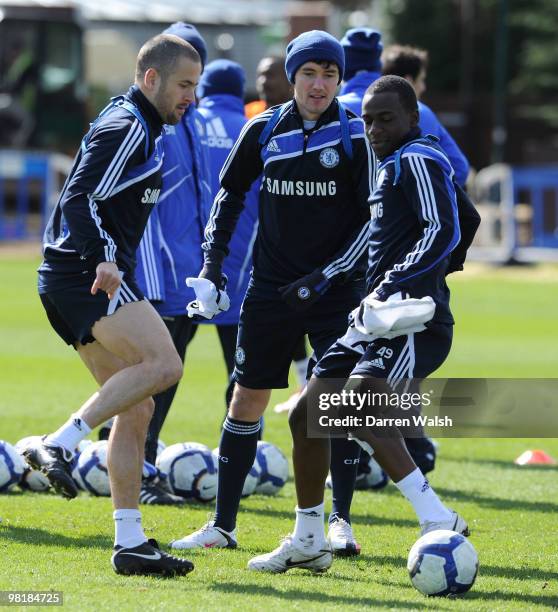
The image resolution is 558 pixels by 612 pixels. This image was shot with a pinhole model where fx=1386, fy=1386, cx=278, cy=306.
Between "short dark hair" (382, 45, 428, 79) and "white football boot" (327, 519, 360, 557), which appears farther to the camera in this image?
"short dark hair" (382, 45, 428, 79)

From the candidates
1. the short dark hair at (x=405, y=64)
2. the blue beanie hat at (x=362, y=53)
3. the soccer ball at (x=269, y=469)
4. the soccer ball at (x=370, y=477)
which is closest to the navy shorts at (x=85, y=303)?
the soccer ball at (x=269, y=469)

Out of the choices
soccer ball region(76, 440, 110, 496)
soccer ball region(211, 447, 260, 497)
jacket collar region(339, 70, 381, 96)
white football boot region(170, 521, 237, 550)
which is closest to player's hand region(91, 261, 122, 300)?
white football boot region(170, 521, 237, 550)

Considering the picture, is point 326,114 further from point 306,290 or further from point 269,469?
point 269,469

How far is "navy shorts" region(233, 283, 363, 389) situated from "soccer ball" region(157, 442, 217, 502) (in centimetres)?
139

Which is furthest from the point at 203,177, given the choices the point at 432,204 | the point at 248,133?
the point at 432,204

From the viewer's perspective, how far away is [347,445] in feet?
23.4

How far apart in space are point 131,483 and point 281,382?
3.28 feet

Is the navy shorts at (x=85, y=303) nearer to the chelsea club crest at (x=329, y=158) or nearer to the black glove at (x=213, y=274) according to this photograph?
the black glove at (x=213, y=274)

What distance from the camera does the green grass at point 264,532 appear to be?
571 cm

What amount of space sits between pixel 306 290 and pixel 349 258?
29 cm

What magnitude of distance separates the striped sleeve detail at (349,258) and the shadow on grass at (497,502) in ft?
7.45

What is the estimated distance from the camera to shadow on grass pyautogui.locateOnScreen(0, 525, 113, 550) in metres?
6.75

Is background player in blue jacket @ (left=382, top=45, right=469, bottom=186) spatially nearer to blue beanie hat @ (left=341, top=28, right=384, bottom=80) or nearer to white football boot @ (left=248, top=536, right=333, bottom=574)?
blue beanie hat @ (left=341, top=28, right=384, bottom=80)

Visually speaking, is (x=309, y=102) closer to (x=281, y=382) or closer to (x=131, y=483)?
(x=281, y=382)
